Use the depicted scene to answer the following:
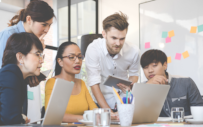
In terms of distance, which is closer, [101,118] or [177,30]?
[101,118]

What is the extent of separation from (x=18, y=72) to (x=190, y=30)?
2625mm

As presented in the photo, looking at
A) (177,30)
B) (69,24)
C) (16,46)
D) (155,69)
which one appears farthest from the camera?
(69,24)

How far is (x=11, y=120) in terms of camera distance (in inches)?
38.0

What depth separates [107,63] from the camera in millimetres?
2121

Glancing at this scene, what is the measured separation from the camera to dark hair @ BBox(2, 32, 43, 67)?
1.16 m

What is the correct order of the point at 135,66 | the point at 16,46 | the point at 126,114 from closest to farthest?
the point at 126,114 → the point at 16,46 → the point at 135,66

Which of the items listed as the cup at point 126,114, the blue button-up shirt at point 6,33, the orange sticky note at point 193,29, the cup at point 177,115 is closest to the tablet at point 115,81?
the cup at point 177,115

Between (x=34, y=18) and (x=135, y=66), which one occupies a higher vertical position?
(x=34, y=18)

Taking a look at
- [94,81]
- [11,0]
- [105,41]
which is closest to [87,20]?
[11,0]

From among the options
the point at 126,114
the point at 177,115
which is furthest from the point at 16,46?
the point at 177,115

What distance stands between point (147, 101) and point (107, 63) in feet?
3.25

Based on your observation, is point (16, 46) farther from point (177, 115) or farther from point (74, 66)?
point (177, 115)

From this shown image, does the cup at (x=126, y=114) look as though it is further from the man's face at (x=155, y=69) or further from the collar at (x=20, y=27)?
the collar at (x=20, y=27)

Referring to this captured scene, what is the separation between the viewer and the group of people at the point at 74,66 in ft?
3.40
